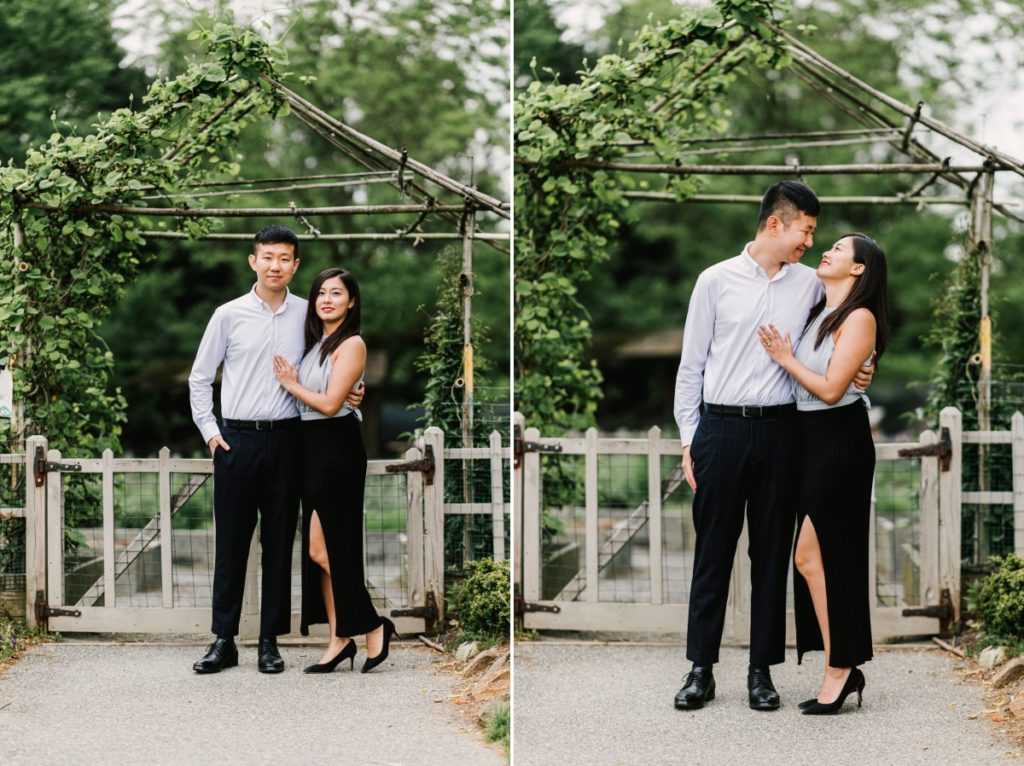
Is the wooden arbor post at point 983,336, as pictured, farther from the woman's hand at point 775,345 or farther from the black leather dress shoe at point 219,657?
the black leather dress shoe at point 219,657

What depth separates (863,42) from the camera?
1445 cm

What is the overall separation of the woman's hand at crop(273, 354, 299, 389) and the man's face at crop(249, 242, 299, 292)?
0.85 ft

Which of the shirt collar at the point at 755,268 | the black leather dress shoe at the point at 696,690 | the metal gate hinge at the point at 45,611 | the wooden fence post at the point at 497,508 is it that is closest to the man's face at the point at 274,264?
the wooden fence post at the point at 497,508

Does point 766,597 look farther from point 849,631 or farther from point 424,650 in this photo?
point 424,650

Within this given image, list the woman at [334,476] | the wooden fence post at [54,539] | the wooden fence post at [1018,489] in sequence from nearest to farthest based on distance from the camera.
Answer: the woman at [334,476]
the wooden fence post at [54,539]
the wooden fence post at [1018,489]

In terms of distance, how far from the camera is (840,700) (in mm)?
3590

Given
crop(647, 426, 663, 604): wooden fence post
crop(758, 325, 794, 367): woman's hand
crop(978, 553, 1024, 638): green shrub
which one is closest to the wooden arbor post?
crop(978, 553, 1024, 638): green shrub

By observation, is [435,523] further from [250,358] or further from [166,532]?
[166,532]

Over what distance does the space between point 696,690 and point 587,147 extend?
2222 mm

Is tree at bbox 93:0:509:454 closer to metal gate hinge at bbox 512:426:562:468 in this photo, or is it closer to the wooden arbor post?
metal gate hinge at bbox 512:426:562:468

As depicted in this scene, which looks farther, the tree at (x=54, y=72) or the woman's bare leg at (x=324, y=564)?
the tree at (x=54, y=72)

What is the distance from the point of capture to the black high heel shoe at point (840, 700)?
358cm

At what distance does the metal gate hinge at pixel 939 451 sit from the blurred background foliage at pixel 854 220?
234 inches

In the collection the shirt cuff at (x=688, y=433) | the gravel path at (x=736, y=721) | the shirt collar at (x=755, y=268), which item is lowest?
the gravel path at (x=736, y=721)
